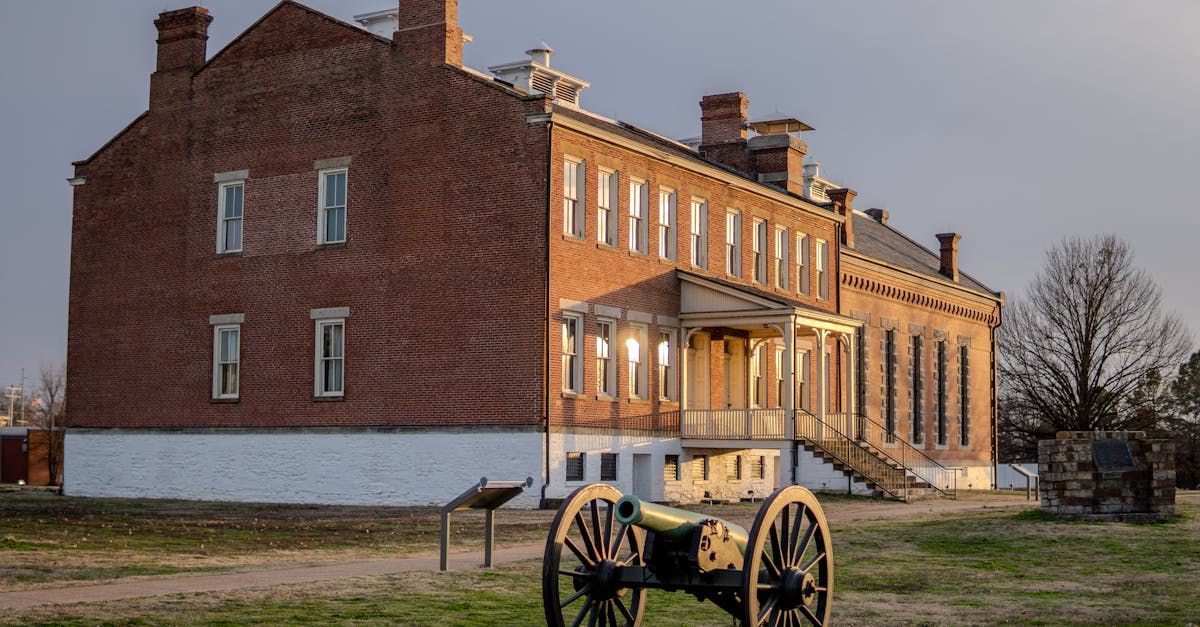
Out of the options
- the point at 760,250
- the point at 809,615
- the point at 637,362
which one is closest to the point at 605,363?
the point at 637,362

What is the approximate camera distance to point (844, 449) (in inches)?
1455

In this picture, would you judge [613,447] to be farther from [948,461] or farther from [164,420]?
[948,461]

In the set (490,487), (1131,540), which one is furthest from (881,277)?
(490,487)

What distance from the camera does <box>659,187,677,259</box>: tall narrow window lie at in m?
36.3

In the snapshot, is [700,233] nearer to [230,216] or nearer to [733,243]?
[733,243]

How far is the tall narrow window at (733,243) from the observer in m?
39.3

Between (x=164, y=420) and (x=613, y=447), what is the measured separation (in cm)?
1117

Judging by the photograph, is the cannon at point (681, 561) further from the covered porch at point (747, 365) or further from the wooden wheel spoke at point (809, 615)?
the covered porch at point (747, 365)

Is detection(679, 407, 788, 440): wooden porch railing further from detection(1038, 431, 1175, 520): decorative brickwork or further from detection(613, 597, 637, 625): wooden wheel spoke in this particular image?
detection(613, 597, 637, 625): wooden wheel spoke

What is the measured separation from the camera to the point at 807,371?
4344cm

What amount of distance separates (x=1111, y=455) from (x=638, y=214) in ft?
40.6

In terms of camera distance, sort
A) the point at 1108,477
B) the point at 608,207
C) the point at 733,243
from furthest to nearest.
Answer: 1. the point at 733,243
2. the point at 608,207
3. the point at 1108,477

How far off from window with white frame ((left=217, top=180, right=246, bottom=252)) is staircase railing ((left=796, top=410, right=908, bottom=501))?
45.9 ft

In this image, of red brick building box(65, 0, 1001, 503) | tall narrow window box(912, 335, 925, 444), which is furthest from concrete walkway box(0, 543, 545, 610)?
tall narrow window box(912, 335, 925, 444)
